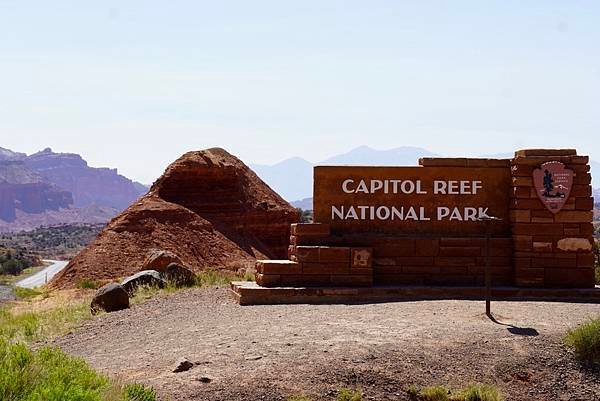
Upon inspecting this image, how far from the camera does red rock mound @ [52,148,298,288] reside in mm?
29188

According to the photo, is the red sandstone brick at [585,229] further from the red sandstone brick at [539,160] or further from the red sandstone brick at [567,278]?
the red sandstone brick at [539,160]

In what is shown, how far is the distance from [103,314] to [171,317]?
2631mm

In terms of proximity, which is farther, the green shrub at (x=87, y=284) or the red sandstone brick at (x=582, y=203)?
the green shrub at (x=87, y=284)

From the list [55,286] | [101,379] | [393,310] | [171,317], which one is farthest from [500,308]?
[55,286]

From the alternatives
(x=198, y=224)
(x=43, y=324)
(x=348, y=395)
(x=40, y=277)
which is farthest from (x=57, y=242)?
(x=348, y=395)

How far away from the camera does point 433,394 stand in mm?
9453

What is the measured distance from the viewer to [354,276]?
15.7m

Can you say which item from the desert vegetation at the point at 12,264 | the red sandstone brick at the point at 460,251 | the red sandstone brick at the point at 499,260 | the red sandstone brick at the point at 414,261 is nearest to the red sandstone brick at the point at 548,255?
the red sandstone brick at the point at 499,260

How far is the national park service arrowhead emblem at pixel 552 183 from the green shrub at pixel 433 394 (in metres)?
7.62

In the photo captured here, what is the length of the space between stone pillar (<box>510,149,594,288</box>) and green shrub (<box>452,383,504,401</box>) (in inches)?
271

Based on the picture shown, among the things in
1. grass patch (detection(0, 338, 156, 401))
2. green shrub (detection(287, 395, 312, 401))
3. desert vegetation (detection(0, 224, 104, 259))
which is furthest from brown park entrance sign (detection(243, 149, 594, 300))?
desert vegetation (detection(0, 224, 104, 259))

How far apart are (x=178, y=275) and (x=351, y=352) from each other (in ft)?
37.2

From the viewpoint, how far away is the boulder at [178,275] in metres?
20.7

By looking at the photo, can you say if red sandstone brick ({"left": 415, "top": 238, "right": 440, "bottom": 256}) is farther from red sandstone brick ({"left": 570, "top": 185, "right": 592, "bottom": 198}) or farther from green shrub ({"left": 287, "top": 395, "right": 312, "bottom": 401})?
green shrub ({"left": 287, "top": 395, "right": 312, "bottom": 401})
